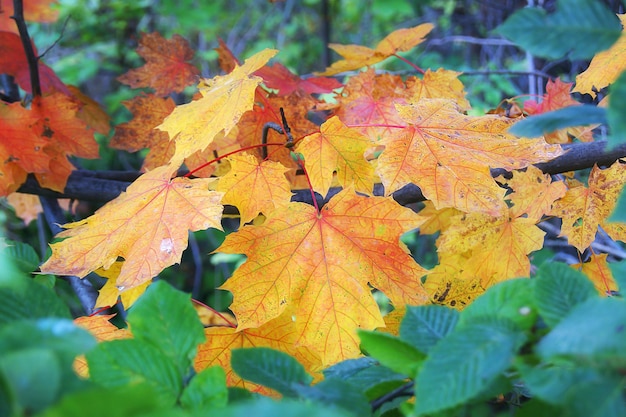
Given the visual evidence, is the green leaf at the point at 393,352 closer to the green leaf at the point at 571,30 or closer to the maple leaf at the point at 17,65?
the green leaf at the point at 571,30

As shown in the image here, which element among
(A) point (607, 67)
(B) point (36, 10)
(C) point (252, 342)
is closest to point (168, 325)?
(C) point (252, 342)

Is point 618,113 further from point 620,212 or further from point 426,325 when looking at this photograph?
point 426,325

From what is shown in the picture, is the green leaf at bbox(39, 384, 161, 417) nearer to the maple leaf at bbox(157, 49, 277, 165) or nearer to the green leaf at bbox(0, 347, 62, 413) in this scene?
the green leaf at bbox(0, 347, 62, 413)

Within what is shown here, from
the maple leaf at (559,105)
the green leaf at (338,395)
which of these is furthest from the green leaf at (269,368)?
the maple leaf at (559,105)

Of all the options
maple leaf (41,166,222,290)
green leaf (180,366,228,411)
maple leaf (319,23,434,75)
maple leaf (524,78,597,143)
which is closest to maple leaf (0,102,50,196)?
maple leaf (41,166,222,290)

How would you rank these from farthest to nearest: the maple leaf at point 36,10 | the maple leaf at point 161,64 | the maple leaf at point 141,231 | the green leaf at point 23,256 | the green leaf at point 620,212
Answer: the maple leaf at point 36,10 → the maple leaf at point 161,64 → the maple leaf at point 141,231 → the green leaf at point 23,256 → the green leaf at point 620,212
